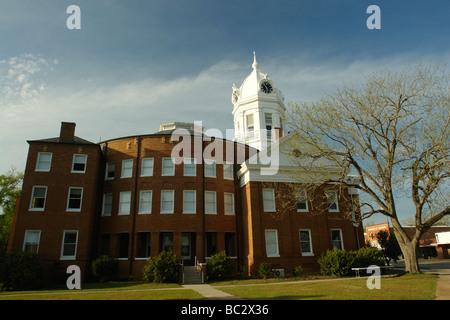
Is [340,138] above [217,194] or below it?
above

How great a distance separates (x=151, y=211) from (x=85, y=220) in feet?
16.9

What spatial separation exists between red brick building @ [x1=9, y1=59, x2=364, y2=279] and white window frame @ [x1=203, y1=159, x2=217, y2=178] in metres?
0.09

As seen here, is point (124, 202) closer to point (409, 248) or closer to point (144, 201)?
point (144, 201)

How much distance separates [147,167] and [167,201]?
356 centimetres

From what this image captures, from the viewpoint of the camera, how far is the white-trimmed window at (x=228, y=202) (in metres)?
27.4

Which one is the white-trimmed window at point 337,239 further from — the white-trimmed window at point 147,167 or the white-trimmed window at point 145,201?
the white-trimmed window at point 147,167

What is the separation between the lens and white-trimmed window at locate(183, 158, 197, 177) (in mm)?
27219

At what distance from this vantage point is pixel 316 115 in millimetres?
20922

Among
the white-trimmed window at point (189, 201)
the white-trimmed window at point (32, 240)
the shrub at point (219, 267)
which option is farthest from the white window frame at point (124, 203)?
the shrub at point (219, 267)

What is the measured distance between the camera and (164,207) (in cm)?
2605

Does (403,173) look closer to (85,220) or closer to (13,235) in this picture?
(85,220)
